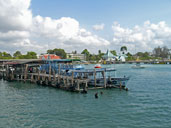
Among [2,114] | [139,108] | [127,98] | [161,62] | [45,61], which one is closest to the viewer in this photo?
[2,114]

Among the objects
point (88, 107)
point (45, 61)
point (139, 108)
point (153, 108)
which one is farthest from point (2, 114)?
point (45, 61)

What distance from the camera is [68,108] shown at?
25266mm

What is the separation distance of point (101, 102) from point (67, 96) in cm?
712

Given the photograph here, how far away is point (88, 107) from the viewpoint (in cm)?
2561

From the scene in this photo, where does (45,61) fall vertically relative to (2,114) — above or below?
above

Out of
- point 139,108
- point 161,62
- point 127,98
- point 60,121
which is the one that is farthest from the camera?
point 161,62

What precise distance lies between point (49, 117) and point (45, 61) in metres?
38.8

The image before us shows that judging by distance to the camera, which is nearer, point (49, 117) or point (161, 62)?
point (49, 117)

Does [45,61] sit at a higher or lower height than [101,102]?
higher

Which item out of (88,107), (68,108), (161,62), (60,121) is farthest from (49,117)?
(161,62)

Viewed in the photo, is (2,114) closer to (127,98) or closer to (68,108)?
(68,108)

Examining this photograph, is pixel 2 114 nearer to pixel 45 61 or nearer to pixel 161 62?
pixel 45 61

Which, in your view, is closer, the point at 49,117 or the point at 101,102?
the point at 49,117

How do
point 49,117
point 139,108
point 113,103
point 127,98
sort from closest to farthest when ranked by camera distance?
point 49,117
point 139,108
point 113,103
point 127,98
